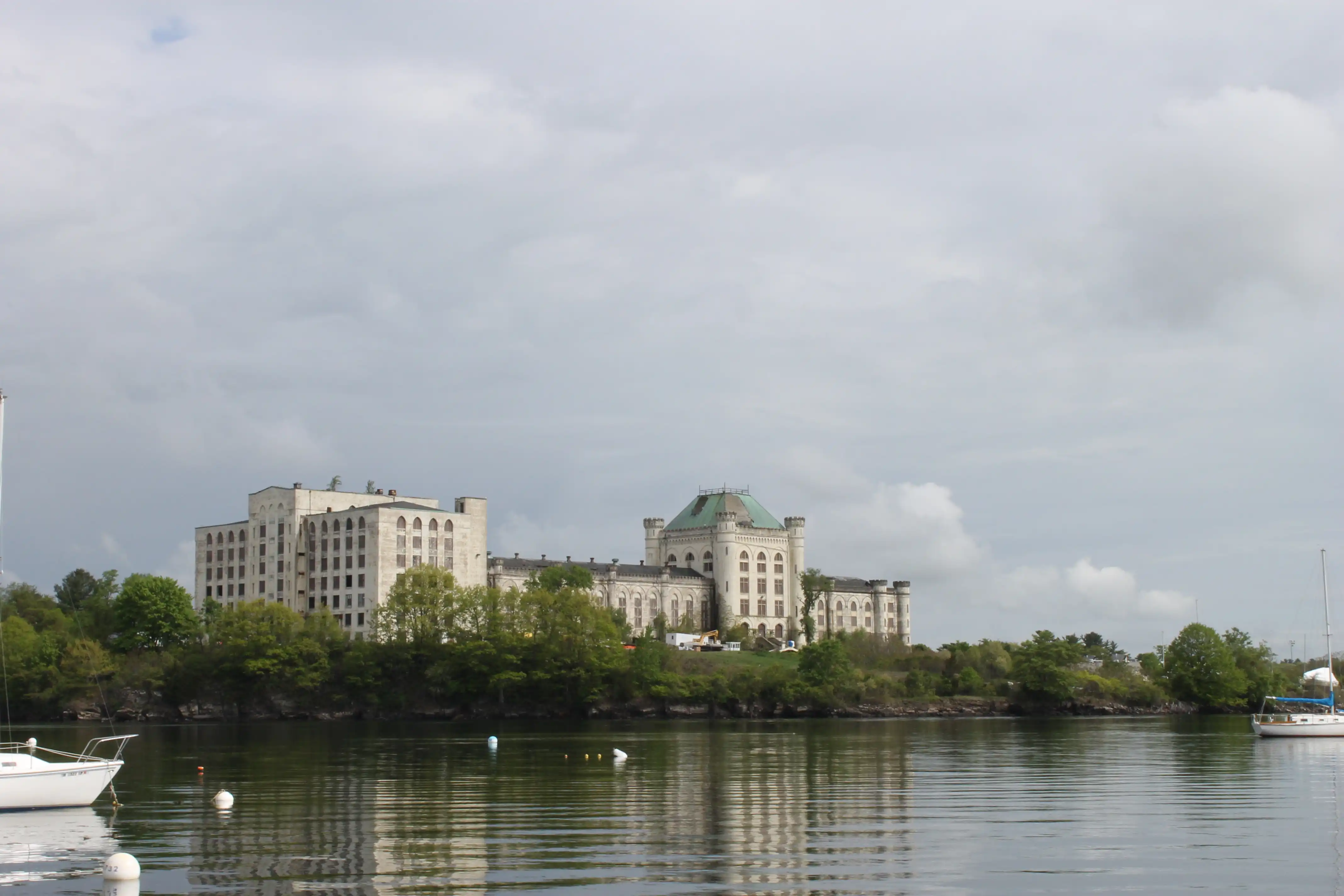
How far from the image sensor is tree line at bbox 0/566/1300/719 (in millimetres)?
146625

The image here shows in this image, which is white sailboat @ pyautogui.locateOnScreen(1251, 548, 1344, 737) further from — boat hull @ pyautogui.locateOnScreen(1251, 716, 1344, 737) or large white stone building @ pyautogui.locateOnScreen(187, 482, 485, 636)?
large white stone building @ pyautogui.locateOnScreen(187, 482, 485, 636)

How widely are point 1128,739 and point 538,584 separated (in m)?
104

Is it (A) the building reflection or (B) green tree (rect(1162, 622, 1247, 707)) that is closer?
(A) the building reflection

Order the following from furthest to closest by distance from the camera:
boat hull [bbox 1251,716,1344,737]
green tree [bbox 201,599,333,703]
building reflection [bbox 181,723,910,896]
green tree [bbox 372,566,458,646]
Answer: green tree [bbox 372,566,458,646]
green tree [bbox 201,599,333,703]
boat hull [bbox 1251,716,1344,737]
building reflection [bbox 181,723,910,896]

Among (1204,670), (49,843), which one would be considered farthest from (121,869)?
(1204,670)

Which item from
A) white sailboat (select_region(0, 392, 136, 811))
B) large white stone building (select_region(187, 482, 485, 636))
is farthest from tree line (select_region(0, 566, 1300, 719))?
white sailboat (select_region(0, 392, 136, 811))

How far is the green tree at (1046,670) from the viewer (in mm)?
159875

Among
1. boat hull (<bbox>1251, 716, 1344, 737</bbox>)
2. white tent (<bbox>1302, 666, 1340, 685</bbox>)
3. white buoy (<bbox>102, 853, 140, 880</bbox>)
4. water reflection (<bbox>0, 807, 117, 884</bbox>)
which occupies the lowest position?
boat hull (<bbox>1251, 716, 1344, 737</bbox>)

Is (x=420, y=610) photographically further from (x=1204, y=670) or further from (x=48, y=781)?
(x=48, y=781)

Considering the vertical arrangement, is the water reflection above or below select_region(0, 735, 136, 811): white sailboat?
below

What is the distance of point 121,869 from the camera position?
93.3 ft

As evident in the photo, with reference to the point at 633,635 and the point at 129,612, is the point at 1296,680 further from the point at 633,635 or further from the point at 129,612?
the point at 129,612

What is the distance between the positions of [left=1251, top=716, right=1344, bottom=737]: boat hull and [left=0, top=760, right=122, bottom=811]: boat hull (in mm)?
79885

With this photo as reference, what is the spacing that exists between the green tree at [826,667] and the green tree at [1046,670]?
21.0 m
